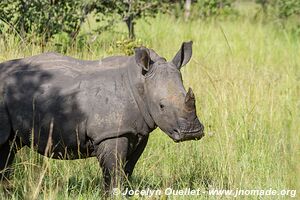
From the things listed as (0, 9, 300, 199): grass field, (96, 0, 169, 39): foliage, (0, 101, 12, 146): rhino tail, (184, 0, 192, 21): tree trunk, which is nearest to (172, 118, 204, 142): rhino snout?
(0, 9, 300, 199): grass field

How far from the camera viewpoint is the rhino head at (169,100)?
4.44 m

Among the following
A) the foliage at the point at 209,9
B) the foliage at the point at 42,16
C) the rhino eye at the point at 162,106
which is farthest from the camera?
the foliage at the point at 209,9

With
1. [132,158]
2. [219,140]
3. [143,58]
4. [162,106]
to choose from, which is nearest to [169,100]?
A: [162,106]

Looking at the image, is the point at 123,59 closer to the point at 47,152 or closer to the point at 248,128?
the point at 47,152

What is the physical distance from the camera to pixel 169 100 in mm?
4500

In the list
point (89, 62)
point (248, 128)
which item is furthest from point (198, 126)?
point (248, 128)

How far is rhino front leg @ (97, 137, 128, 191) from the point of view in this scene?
14.9 feet

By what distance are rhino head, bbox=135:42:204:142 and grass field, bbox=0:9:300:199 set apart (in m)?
0.69

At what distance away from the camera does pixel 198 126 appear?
14.6 feet

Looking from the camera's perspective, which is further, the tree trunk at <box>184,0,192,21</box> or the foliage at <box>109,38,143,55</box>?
the tree trunk at <box>184,0,192,21</box>

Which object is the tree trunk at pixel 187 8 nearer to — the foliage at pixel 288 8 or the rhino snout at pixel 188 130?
the foliage at pixel 288 8

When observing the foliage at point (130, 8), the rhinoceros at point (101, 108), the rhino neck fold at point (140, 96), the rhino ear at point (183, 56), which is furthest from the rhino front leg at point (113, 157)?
the foliage at point (130, 8)

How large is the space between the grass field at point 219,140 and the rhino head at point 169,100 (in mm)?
689

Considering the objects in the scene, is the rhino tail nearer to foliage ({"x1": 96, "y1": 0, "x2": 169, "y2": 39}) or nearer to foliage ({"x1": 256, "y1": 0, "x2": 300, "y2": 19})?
foliage ({"x1": 96, "y1": 0, "x2": 169, "y2": 39})
